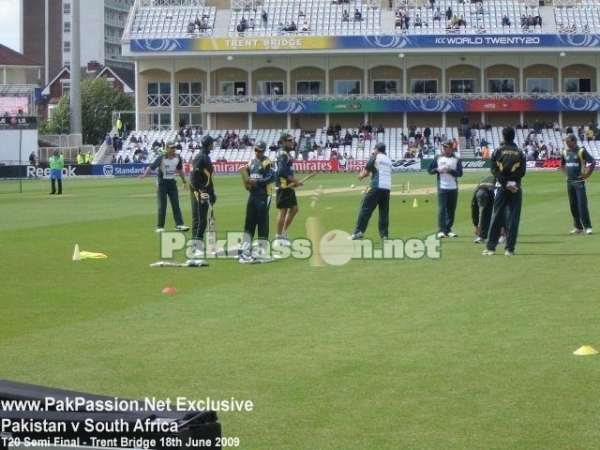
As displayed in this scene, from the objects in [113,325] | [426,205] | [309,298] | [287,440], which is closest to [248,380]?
[287,440]

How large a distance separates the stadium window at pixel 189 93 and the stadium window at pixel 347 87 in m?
10.7

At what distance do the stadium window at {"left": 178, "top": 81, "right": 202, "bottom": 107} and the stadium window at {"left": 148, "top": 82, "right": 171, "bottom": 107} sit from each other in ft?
3.52

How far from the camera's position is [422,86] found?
92.5 m

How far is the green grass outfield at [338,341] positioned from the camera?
8305 mm

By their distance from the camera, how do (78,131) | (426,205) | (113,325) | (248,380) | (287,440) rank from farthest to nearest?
(78,131) < (426,205) < (113,325) < (248,380) < (287,440)

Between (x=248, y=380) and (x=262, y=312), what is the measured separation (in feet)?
12.3

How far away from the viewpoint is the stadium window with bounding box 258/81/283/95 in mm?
93319

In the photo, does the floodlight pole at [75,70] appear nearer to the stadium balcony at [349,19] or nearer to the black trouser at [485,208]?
the stadium balcony at [349,19]

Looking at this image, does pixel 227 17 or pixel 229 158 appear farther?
pixel 227 17

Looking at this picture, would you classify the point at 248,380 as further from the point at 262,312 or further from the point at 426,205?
the point at 426,205

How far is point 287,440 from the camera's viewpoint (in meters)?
7.86

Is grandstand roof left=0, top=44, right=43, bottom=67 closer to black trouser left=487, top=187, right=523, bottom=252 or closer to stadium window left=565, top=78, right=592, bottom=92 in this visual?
stadium window left=565, top=78, right=592, bottom=92

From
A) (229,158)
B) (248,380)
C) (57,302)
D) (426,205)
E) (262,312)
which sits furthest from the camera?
(229,158)

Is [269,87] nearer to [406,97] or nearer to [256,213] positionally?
[406,97]
